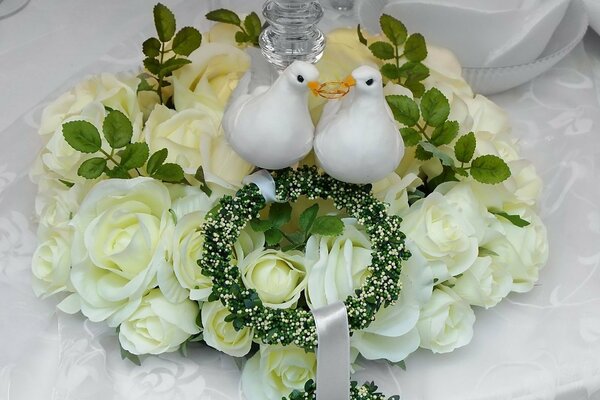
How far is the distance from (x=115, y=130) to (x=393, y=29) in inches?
12.0

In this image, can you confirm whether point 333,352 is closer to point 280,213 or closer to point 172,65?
point 280,213

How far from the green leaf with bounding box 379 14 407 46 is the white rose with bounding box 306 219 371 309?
0.24m

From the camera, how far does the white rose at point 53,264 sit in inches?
26.7

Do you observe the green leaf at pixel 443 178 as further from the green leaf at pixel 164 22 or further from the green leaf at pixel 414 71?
the green leaf at pixel 164 22

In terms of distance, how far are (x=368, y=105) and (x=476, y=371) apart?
25 cm

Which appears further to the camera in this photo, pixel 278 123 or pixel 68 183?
pixel 68 183

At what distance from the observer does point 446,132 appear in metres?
0.69

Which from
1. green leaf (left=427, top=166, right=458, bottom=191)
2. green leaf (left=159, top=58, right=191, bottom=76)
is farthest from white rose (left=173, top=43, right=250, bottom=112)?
green leaf (left=427, top=166, right=458, bottom=191)

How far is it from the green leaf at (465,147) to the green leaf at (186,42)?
0.93 feet

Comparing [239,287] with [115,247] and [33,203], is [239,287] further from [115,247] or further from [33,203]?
[33,203]

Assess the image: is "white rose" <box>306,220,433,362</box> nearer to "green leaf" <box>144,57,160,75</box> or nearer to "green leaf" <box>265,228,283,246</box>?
"green leaf" <box>265,228,283,246</box>

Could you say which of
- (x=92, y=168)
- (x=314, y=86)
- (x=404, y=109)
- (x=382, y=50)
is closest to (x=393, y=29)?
(x=382, y=50)

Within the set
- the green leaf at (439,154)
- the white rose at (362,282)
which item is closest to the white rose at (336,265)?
the white rose at (362,282)

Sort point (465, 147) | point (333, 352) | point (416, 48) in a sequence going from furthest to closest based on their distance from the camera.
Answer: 1. point (416, 48)
2. point (465, 147)
3. point (333, 352)
